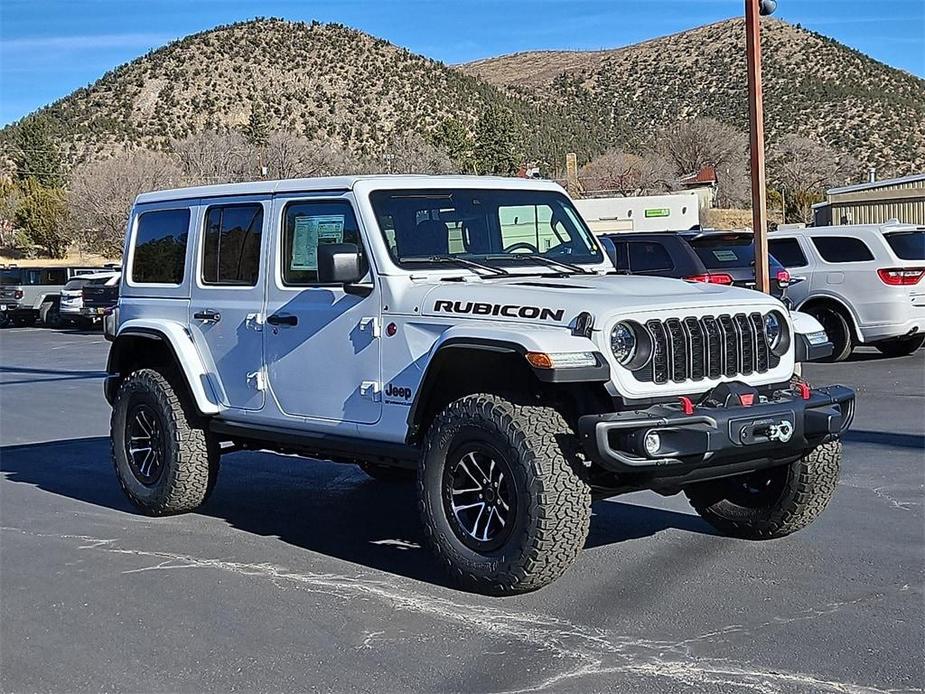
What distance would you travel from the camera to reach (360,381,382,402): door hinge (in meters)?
6.48

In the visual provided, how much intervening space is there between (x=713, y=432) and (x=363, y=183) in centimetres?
257

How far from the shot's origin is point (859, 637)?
516 cm

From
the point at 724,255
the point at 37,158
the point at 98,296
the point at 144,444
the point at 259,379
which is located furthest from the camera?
the point at 37,158

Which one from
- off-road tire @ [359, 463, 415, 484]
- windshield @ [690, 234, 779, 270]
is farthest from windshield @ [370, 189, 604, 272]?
windshield @ [690, 234, 779, 270]

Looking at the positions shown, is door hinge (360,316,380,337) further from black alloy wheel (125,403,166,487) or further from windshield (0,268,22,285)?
windshield (0,268,22,285)

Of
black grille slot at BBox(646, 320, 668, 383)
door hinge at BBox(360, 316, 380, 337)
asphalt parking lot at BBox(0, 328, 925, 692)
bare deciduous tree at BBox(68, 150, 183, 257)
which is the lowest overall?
asphalt parking lot at BBox(0, 328, 925, 692)

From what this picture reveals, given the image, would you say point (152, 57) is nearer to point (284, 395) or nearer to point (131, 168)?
point (131, 168)

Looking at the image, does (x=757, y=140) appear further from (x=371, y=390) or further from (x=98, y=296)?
(x=98, y=296)

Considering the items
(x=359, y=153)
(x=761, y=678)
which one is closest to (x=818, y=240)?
(x=761, y=678)

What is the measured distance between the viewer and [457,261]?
22.0ft

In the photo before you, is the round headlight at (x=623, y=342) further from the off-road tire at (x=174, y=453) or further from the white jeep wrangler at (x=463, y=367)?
the off-road tire at (x=174, y=453)

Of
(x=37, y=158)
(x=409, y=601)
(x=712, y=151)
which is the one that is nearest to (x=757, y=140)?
(x=409, y=601)

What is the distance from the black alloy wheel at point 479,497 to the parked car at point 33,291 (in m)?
30.4

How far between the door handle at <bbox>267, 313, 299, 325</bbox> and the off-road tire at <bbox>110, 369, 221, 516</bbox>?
3.34ft
